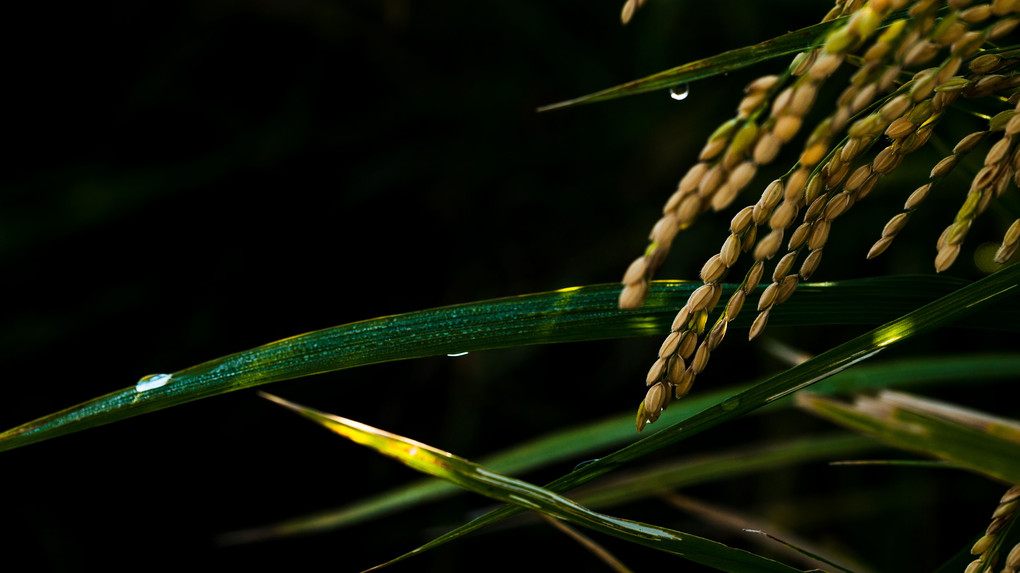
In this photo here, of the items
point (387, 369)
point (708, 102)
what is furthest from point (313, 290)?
point (708, 102)

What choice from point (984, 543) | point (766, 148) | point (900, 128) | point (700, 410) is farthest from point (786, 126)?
point (700, 410)

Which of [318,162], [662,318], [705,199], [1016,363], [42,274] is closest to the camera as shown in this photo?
[705,199]

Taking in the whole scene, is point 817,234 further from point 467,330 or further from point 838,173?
point 467,330

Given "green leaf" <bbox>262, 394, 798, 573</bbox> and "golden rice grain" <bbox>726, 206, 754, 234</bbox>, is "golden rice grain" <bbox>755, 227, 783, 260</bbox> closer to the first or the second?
"golden rice grain" <bbox>726, 206, 754, 234</bbox>

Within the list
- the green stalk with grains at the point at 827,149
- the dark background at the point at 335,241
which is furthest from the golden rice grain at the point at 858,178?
the dark background at the point at 335,241

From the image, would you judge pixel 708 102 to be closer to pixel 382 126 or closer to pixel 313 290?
pixel 382 126

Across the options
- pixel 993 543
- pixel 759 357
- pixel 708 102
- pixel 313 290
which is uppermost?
pixel 708 102
